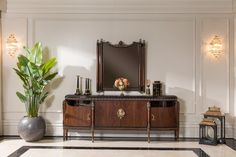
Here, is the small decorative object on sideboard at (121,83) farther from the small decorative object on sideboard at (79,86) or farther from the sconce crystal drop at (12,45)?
the sconce crystal drop at (12,45)

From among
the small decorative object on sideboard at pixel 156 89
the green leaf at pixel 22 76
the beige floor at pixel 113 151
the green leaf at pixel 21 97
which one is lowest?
the beige floor at pixel 113 151

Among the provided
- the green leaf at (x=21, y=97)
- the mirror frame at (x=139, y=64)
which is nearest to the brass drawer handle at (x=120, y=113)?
the mirror frame at (x=139, y=64)

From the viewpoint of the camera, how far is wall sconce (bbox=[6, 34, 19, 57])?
21.4 ft

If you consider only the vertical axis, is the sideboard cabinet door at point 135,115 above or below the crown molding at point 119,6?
below

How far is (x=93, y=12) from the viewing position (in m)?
A: 6.61

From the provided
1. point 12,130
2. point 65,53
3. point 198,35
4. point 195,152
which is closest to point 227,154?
point 195,152

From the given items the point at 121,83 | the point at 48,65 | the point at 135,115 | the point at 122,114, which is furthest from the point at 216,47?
the point at 48,65

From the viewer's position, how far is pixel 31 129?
5.89m

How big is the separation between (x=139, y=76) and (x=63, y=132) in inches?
74.7

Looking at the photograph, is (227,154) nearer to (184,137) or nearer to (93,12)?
(184,137)

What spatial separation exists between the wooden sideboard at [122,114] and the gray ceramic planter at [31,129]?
19.8 inches

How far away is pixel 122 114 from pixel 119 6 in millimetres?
2239

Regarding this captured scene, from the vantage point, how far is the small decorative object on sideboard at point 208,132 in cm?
574

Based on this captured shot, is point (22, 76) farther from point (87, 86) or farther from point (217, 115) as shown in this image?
point (217, 115)
